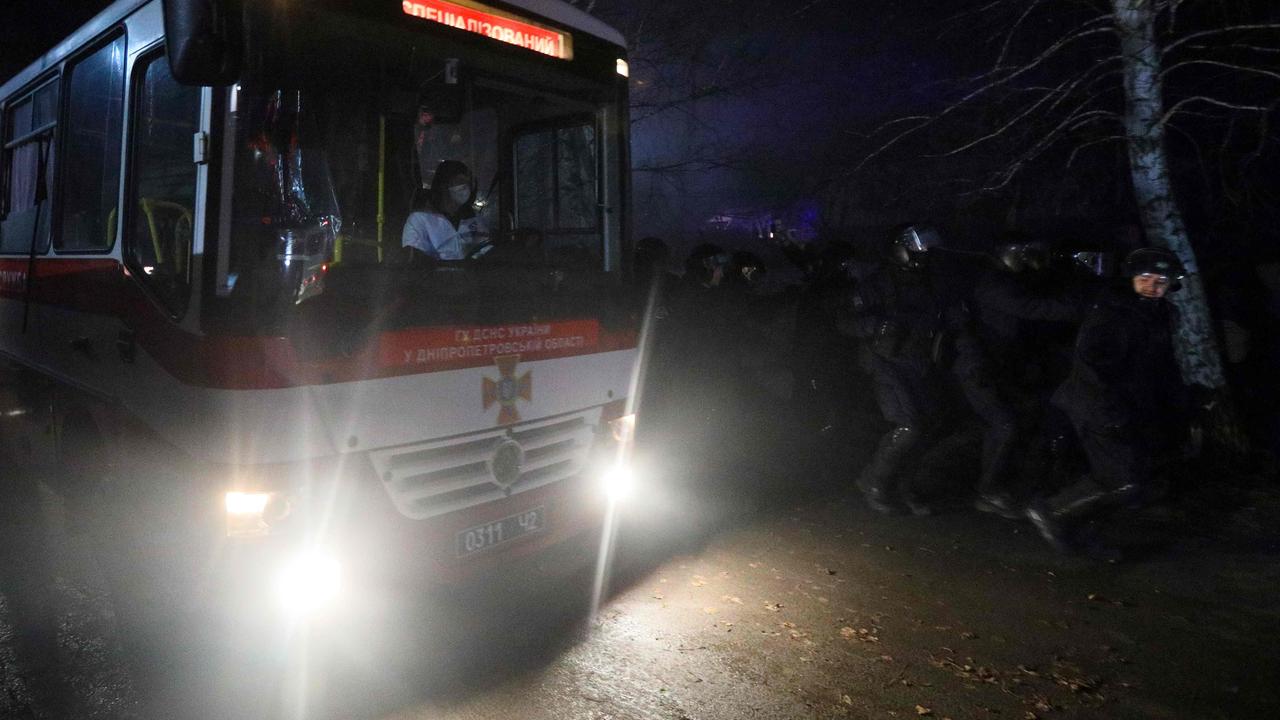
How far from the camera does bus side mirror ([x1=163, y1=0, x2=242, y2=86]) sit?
2.98 meters

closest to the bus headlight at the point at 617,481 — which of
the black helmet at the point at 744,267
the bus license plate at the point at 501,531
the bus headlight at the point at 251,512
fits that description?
the bus license plate at the point at 501,531

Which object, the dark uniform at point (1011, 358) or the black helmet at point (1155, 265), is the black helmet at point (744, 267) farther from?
the black helmet at point (1155, 265)

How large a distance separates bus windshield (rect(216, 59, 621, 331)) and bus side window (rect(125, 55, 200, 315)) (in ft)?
0.90

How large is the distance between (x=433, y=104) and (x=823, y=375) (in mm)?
4885

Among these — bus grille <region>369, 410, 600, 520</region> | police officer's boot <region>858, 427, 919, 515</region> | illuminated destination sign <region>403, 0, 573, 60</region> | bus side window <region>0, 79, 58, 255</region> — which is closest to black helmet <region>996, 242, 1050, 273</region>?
police officer's boot <region>858, 427, 919, 515</region>

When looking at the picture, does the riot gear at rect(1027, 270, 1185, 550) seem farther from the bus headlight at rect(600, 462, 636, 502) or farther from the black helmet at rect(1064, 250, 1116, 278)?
the bus headlight at rect(600, 462, 636, 502)

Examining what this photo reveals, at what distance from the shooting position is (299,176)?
3.50 metres

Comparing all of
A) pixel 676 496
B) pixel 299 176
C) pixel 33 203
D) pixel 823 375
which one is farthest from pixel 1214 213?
pixel 33 203

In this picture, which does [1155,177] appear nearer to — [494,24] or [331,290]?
[494,24]

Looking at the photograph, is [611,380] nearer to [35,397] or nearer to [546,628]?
[546,628]

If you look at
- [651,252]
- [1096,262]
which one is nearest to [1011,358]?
[1096,262]

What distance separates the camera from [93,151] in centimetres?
432

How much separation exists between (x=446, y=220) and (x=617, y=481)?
1.79 m

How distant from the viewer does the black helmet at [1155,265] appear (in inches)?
189
